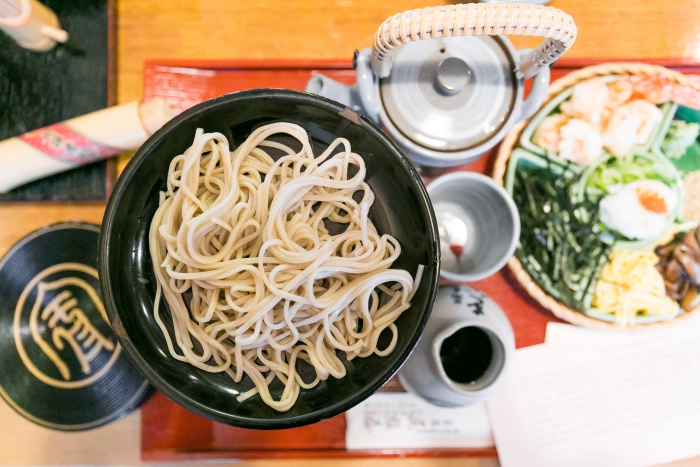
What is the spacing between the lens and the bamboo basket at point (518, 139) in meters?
1.10

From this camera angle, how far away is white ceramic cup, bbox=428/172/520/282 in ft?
3.30

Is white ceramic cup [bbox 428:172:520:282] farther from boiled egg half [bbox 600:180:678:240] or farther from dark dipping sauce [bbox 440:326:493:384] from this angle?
boiled egg half [bbox 600:180:678:240]

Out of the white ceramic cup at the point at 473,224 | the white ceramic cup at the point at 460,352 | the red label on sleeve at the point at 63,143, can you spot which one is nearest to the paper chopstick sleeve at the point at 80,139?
the red label on sleeve at the point at 63,143

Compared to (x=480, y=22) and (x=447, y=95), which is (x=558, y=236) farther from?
(x=480, y=22)

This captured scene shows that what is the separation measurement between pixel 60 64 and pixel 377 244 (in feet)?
3.37

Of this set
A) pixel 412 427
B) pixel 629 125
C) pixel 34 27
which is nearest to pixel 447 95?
pixel 629 125

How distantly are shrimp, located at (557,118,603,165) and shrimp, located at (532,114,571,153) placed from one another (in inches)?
0.5

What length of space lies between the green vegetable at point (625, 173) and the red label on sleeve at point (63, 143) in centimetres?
126

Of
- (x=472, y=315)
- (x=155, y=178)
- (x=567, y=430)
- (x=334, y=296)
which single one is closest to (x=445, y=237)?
(x=472, y=315)

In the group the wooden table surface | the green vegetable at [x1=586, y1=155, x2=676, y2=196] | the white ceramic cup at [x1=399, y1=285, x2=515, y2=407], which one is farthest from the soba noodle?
the green vegetable at [x1=586, y1=155, x2=676, y2=196]

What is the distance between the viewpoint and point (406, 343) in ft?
2.48

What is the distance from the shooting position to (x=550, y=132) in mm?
1143

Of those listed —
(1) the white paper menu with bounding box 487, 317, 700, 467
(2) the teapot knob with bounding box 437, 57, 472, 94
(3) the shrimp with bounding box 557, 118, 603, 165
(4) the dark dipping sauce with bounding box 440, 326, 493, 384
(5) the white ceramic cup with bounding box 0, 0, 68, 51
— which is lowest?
(1) the white paper menu with bounding box 487, 317, 700, 467

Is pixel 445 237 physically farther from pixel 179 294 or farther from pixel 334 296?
pixel 179 294
